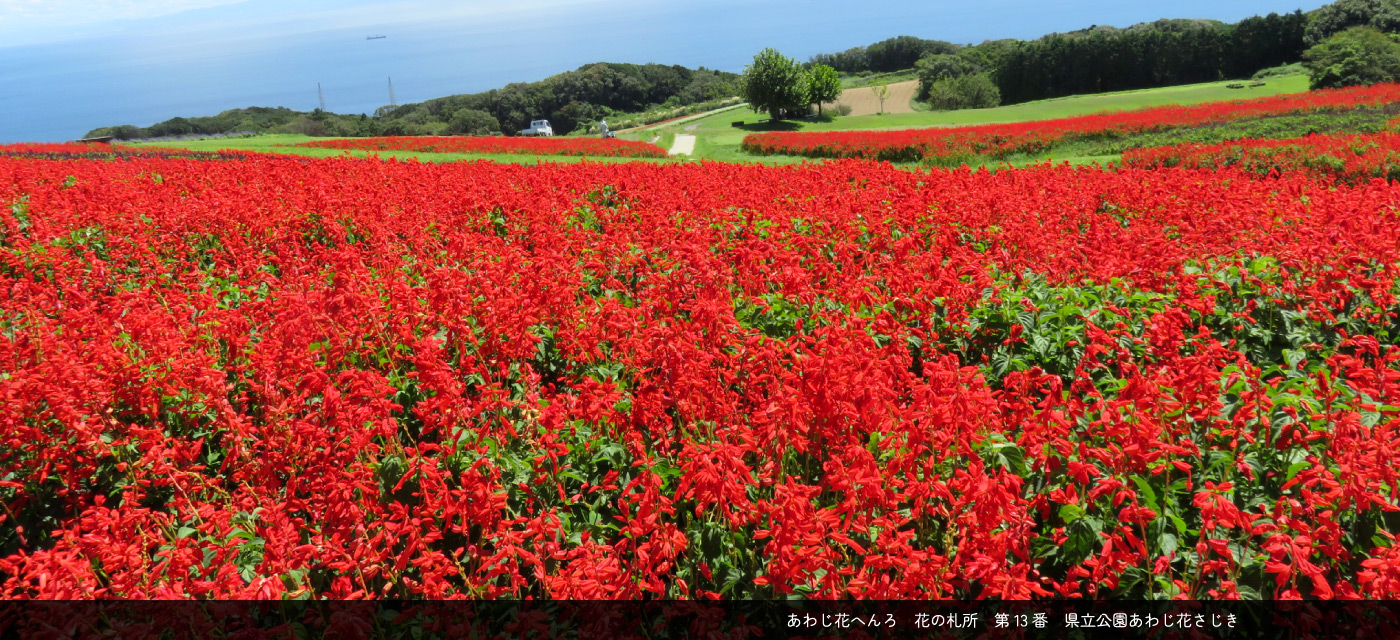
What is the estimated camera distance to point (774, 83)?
65.1 metres

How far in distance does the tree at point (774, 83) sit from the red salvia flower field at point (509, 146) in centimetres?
3411

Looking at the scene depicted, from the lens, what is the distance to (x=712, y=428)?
4062 millimetres

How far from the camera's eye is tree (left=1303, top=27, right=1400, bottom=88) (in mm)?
40406

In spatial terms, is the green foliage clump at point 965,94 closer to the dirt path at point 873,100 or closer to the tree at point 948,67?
the dirt path at point 873,100

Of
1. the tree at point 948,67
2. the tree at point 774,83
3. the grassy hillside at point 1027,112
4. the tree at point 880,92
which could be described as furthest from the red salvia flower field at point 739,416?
the tree at point 948,67

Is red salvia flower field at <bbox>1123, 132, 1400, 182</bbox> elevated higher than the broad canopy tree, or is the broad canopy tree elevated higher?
the broad canopy tree

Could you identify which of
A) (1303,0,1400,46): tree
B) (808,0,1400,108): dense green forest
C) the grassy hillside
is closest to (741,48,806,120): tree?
the grassy hillside

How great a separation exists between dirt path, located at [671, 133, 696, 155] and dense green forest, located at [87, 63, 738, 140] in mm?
41031

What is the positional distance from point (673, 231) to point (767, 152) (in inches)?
1238

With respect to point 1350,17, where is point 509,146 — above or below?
below

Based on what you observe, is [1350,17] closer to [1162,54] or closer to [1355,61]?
[1162,54]

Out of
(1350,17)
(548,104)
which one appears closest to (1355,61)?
(1350,17)

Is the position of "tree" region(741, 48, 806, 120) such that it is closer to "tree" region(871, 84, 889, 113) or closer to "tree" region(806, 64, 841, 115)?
"tree" region(806, 64, 841, 115)

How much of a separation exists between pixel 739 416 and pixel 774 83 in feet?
214
